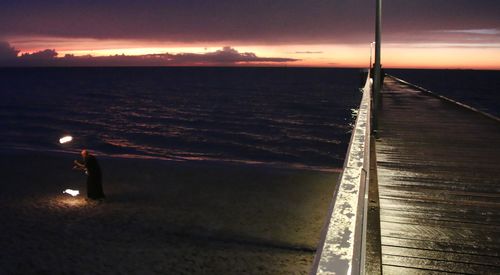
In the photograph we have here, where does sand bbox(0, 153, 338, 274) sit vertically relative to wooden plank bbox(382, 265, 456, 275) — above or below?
below

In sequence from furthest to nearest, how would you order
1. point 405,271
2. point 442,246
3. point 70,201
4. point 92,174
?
point 70,201
point 92,174
point 442,246
point 405,271

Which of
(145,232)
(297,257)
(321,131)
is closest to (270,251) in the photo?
(297,257)

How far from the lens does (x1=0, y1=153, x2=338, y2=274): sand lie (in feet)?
30.8

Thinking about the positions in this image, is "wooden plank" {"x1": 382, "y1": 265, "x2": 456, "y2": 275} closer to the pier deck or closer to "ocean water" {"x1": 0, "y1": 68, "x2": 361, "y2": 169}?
the pier deck

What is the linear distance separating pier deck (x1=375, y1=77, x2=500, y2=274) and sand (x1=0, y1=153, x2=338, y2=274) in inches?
146

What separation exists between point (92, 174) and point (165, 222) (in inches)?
123

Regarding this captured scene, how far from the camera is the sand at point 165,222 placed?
30.8ft

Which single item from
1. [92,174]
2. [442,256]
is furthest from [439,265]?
[92,174]

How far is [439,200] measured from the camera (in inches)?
210

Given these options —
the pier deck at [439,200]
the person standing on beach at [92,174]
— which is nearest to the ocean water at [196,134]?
the person standing on beach at [92,174]

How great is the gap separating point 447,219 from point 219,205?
9733 millimetres

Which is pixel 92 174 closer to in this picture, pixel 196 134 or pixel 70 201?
pixel 70 201

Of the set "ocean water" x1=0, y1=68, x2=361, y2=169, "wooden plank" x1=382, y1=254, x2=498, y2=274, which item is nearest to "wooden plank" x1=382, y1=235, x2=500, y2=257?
"wooden plank" x1=382, y1=254, x2=498, y2=274

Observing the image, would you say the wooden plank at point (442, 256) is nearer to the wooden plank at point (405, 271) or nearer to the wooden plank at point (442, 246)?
the wooden plank at point (442, 246)
